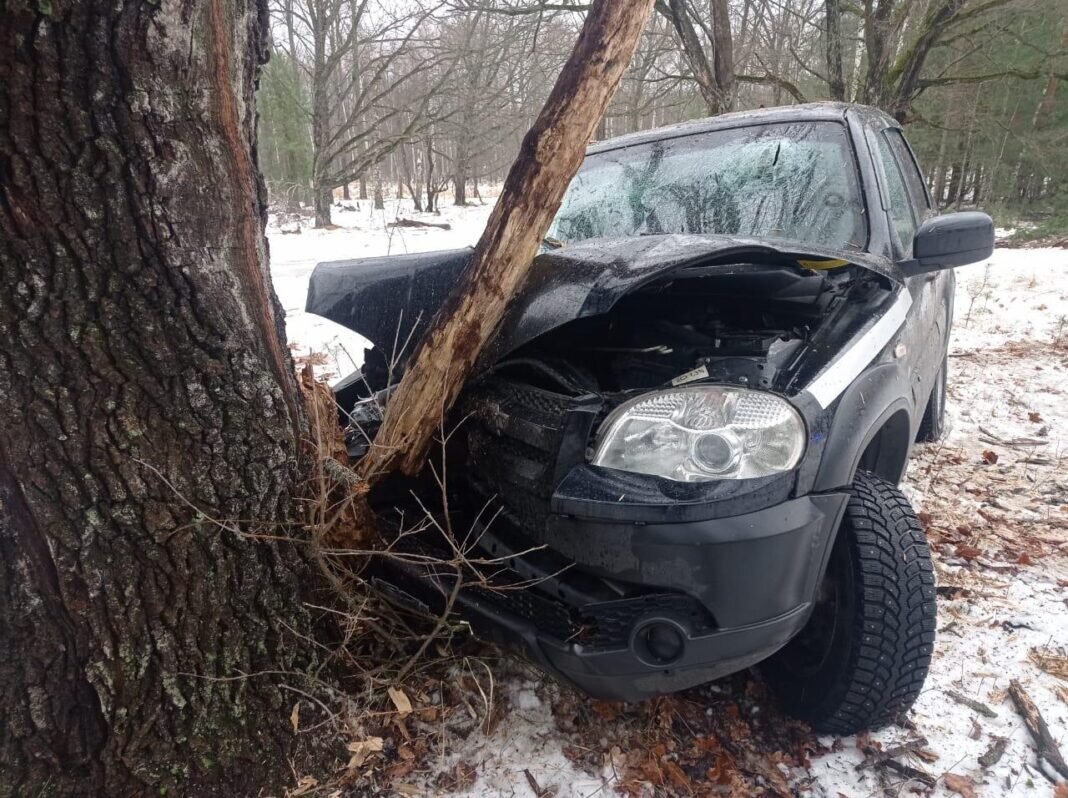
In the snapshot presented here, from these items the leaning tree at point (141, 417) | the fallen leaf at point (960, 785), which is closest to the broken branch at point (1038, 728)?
the fallen leaf at point (960, 785)

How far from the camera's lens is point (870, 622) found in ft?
5.68

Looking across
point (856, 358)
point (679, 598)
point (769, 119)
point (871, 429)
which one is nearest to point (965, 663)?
point (871, 429)

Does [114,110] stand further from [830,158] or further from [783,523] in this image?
[830,158]

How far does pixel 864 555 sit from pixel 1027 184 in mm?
22844

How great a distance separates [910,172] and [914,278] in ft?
4.96

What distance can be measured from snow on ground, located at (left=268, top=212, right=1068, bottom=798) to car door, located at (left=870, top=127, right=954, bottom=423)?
31.8 inches

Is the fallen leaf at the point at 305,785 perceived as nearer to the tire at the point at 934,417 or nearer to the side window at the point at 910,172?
the side window at the point at 910,172

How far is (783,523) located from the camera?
148cm

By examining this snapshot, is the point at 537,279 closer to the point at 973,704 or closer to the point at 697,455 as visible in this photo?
the point at 697,455

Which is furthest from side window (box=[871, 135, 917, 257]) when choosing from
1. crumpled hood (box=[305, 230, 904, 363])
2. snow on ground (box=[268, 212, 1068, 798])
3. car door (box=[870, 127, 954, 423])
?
snow on ground (box=[268, 212, 1068, 798])

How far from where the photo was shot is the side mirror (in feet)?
7.80

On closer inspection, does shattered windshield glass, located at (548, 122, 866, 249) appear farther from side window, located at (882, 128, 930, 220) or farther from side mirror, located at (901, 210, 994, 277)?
side window, located at (882, 128, 930, 220)

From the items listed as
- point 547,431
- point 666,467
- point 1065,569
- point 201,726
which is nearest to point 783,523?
point 666,467

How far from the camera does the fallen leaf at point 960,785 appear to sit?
68.6 inches
